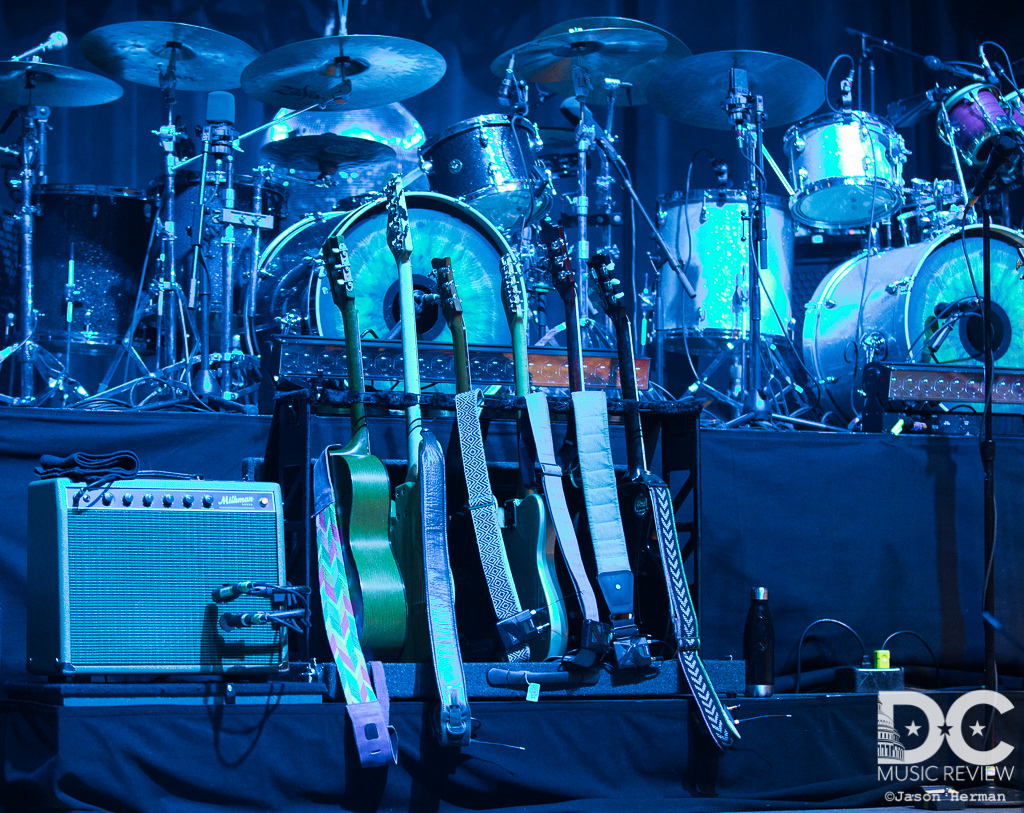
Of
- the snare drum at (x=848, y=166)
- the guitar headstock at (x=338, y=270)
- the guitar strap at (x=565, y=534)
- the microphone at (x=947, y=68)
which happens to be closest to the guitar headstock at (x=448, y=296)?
the guitar headstock at (x=338, y=270)

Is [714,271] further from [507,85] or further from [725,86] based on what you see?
[507,85]

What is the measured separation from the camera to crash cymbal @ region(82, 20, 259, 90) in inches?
218

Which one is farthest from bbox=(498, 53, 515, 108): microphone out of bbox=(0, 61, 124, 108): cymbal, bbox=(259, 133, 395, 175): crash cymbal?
bbox=(0, 61, 124, 108): cymbal

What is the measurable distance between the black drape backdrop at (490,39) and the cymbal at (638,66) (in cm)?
90

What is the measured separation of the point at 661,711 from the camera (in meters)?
3.16

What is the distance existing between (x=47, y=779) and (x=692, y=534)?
1895 millimetres

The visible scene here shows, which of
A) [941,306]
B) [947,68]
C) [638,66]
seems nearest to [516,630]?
[941,306]

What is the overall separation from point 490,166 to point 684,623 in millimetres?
2781

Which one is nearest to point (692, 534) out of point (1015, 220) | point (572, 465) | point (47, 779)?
point (572, 465)

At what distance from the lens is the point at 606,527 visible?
127 inches

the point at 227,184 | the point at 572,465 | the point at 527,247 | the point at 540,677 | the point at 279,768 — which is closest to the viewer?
the point at 279,768

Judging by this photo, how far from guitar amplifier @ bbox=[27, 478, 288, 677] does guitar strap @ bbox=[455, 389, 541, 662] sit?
1.79 feet

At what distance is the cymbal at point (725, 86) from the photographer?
5531 mm

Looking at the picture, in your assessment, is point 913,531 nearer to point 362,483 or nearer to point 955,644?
point 955,644
